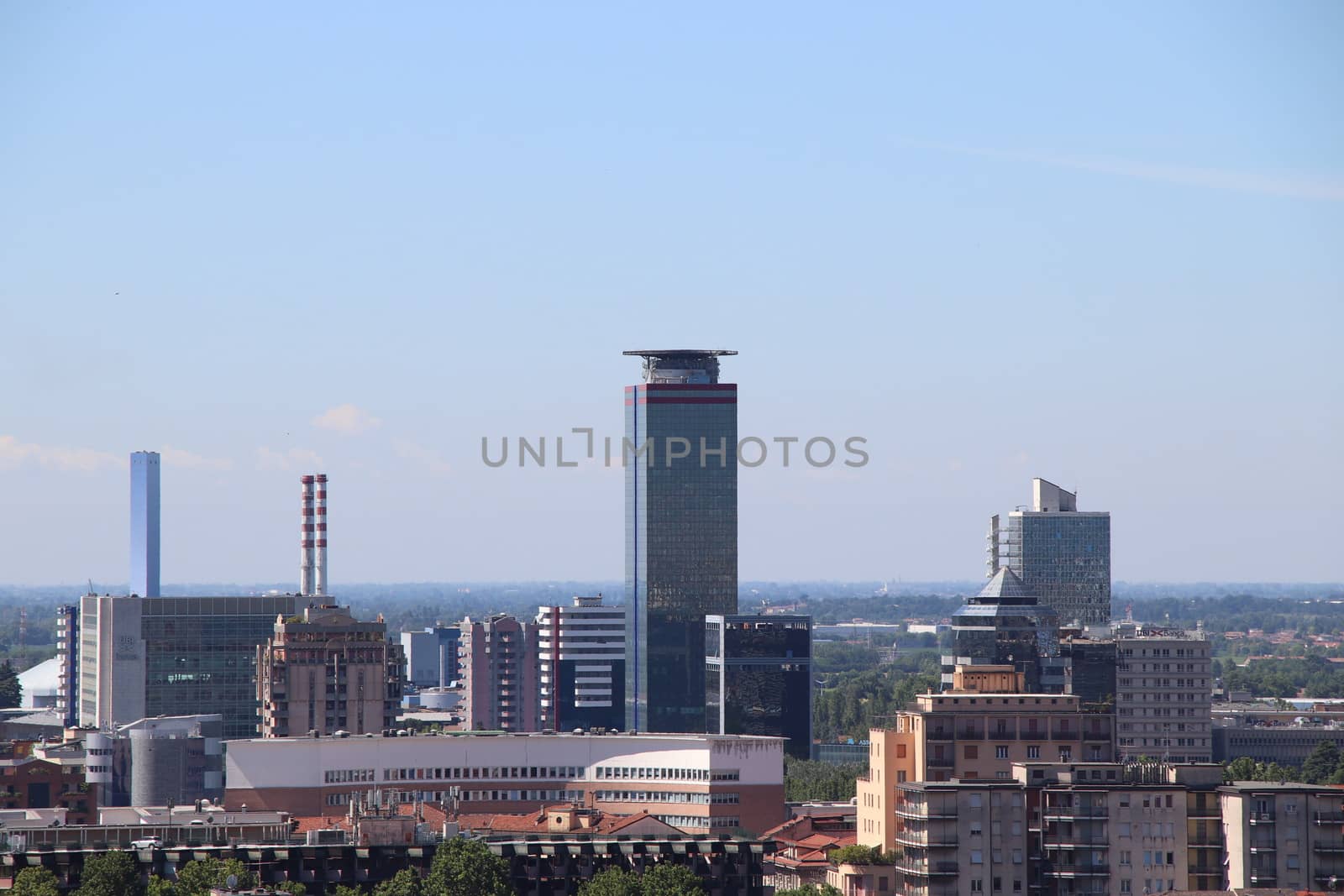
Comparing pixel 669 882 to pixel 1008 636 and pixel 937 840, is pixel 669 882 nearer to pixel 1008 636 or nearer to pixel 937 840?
pixel 937 840

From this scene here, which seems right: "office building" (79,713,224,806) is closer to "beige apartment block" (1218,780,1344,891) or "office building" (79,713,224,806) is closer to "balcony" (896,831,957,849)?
"balcony" (896,831,957,849)

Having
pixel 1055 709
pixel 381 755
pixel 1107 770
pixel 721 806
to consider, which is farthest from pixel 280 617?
pixel 1107 770

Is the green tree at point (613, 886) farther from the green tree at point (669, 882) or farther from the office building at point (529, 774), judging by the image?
the office building at point (529, 774)

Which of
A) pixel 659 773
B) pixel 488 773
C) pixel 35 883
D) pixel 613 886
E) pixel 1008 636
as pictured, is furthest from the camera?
pixel 1008 636

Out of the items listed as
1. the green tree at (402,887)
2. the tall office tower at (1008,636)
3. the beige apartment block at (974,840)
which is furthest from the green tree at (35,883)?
the tall office tower at (1008,636)

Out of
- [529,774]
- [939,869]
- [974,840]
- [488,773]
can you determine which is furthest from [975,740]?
[488,773]

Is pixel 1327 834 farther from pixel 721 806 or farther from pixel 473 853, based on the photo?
pixel 721 806

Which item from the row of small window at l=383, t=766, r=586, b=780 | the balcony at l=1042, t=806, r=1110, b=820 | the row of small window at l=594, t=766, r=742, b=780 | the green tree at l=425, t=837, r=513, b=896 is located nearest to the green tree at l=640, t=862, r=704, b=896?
the green tree at l=425, t=837, r=513, b=896

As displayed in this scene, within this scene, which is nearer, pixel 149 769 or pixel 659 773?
pixel 659 773
